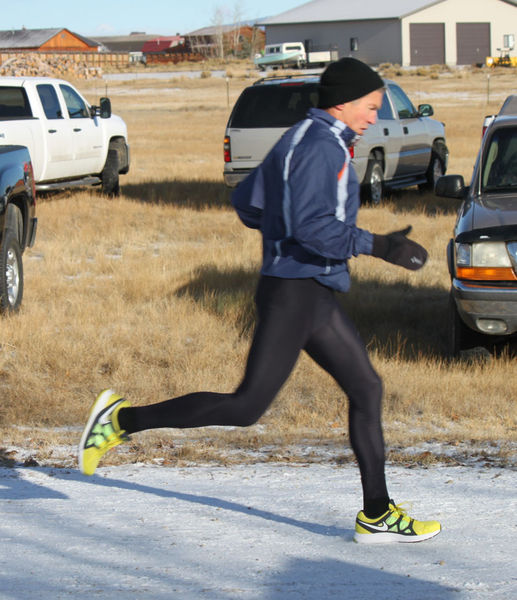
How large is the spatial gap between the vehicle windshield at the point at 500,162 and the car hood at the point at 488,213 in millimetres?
273

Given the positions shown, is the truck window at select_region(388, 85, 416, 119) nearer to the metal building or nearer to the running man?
the running man

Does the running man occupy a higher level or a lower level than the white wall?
lower

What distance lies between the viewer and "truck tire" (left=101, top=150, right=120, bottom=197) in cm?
1655

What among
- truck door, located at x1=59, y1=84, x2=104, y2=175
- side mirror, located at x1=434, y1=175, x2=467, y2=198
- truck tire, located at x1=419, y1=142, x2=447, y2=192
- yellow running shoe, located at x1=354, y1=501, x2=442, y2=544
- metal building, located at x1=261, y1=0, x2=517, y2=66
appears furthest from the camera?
metal building, located at x1=261, y1=0, x2=517, y2=66

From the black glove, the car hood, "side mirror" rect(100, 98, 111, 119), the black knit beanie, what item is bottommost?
the car hood

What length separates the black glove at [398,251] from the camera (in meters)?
3.76

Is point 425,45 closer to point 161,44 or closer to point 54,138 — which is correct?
point 161,44

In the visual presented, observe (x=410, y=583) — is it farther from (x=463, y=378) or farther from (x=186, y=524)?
(x=463, y=378)

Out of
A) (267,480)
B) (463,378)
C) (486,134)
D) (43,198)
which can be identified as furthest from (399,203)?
(267,480)

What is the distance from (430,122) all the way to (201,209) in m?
4.38

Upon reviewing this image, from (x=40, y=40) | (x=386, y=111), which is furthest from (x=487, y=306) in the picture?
(x=40, y=40)

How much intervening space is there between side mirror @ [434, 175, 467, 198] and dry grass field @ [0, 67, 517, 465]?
3.81 ft

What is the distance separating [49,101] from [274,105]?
11.6 feet

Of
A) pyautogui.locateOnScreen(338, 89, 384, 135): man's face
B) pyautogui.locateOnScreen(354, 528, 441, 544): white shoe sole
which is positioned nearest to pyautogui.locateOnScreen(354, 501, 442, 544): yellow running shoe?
pyautogui.locateOnScreen(354, 528, 441, 544): white shoe sole
